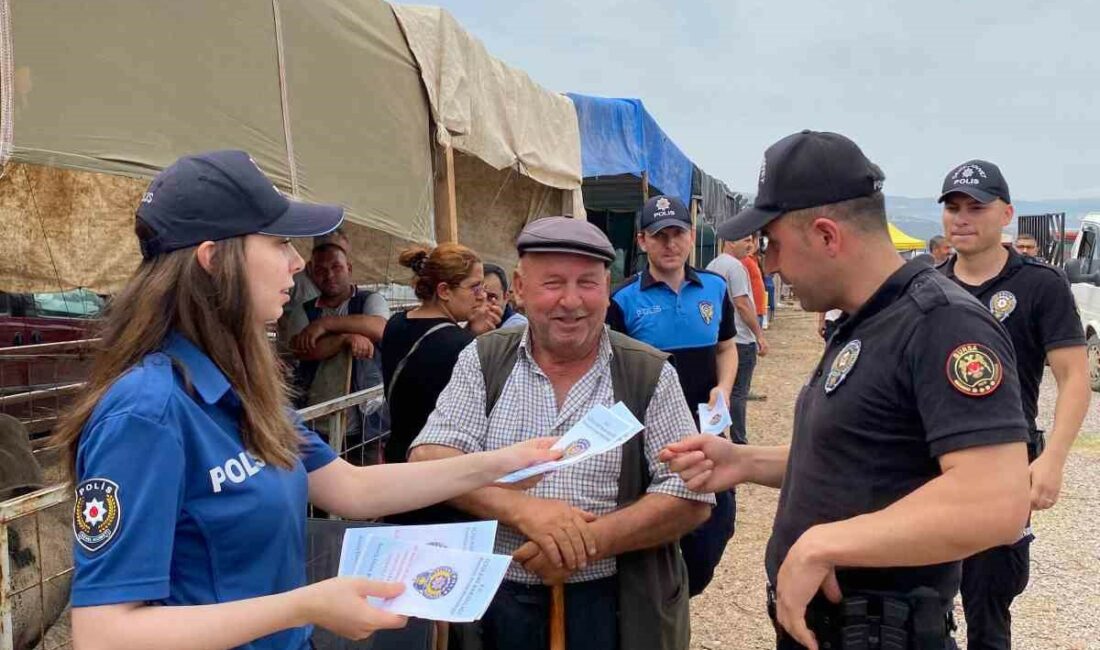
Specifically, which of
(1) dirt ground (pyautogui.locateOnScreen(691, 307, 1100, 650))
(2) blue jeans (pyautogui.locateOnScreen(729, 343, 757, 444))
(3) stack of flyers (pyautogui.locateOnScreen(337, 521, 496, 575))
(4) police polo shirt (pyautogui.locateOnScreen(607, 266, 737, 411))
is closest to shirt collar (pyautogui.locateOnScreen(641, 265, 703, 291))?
(4) police polo shirt (pyautogui.locateOnScreen(607, 266, 737, 411))

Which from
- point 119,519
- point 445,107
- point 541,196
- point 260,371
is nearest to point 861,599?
point 260,371

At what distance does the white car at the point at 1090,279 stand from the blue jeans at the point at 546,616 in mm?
11044

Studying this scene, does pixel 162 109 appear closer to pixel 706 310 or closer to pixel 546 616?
pixel 546 616

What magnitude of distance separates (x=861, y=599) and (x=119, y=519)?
4.94 feet

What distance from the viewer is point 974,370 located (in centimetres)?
161

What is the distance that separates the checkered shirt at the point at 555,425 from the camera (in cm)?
231

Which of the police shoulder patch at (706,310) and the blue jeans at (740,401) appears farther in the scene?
the blue jeans at (740,401)

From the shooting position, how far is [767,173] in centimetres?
192

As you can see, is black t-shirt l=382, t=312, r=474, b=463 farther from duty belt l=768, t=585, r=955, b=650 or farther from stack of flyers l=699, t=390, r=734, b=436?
duty belt l=768, t=585, r=955, b=650

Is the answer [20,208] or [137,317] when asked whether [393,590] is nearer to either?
[137,317]

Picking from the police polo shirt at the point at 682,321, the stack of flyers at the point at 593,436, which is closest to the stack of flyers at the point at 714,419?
the police polo shirt at the point at 682,321

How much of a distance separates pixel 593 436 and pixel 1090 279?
39.1 ft

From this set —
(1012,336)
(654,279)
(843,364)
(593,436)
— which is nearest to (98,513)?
(593,436)

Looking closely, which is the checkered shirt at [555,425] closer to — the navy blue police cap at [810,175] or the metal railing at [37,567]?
the metal railing at [37,567]
